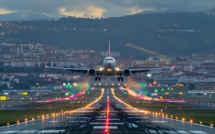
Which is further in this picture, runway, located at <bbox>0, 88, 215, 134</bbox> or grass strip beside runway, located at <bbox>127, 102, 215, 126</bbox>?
grass strip beside runway, located at <bbox>127, 102, 215, 126</bbox>

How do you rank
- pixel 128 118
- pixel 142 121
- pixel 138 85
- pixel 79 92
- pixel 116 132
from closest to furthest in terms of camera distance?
pixel 116 132, pixel 142 121, pixel 128 118, pixel 138 85, pixel 79 92

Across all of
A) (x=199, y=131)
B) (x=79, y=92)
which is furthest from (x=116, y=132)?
→ (x=79, y=92)

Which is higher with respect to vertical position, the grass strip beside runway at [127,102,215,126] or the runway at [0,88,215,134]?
the grass strip beside runway at [127,102,215,126]

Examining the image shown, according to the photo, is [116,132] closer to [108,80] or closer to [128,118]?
[128,118]

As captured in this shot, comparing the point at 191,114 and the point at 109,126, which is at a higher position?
the point at 191,114

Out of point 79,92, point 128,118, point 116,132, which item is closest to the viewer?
point 116,132

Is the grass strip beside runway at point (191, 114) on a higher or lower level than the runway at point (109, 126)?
higher

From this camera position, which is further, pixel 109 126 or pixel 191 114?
pixel 191 114

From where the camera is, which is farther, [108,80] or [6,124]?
[108,80]

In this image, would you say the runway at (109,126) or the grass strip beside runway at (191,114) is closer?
the runway at (109,126)
